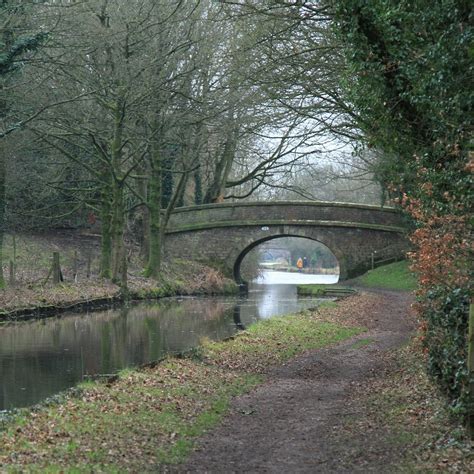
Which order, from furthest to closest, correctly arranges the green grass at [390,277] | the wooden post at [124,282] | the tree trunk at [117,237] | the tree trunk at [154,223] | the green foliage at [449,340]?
1. the green grass at [390,277]
2. the tree trunk at [154,223]
3. the tree trunk at [117,237]
4. the wooden post at [124,282]
5. the green foliage at [449,340]

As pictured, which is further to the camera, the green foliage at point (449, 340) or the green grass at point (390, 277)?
the green grass at point (390, 277)

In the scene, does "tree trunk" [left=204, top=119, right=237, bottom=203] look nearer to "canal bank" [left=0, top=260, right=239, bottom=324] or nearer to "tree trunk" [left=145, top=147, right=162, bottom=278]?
"canal bank" [left=0, top=260, right=239, bottom=324]

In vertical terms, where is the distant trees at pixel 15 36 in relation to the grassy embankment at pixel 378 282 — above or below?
above

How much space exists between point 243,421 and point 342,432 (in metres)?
1.27

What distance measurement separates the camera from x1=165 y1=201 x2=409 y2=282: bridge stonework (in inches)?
1500

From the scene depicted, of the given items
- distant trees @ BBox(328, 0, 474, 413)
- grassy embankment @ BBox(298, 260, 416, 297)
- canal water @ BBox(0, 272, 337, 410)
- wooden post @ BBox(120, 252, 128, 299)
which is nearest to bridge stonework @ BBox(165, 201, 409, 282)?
grassy embankment @ BBox(298, 260, 416, 297)

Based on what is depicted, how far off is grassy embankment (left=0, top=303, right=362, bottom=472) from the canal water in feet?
4.98

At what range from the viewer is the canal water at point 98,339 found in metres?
12.6

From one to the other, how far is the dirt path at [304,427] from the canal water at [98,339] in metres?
3.08

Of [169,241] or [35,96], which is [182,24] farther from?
[169,241]

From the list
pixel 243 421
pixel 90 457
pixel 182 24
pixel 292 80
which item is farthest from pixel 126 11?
pixel 90 457

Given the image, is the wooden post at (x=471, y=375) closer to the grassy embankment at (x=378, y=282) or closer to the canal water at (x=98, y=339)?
the canal water at (x=98, y=339)

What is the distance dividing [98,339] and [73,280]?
8800 millimetres

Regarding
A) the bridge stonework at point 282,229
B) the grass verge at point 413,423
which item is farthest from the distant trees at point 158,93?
the grass verge at point 413,423
